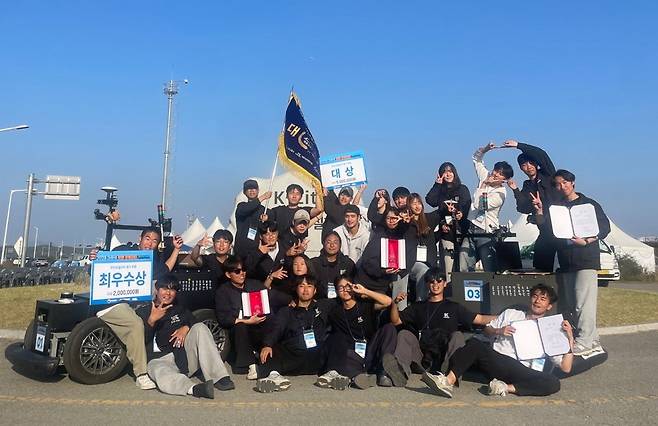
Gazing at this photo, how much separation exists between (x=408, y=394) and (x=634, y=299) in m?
10.9

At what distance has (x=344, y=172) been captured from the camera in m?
10.3

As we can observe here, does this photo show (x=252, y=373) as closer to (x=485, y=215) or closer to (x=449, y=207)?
(x=449, y=207)

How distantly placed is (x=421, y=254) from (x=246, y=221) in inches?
99.5

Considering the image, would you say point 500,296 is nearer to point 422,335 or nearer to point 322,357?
point 422,335

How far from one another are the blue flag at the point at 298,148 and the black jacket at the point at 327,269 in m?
2.11

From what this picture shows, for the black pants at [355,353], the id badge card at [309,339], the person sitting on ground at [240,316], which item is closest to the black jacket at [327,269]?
the person sitting on ground at [240,316]

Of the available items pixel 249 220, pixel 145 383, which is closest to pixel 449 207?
pixel 249 220

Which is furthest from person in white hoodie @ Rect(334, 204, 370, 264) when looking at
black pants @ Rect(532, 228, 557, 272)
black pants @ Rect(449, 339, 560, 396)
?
black pants @ Rect(449, 339, 560, 396)

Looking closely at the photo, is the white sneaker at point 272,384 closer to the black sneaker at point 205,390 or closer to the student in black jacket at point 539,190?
the black sneaker at point 205,390

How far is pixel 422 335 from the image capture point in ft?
19.1

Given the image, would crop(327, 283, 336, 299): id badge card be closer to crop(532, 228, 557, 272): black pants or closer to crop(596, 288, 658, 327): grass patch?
crop(532, 228, 557, 272): black pants

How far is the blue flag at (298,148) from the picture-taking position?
28.3 feet

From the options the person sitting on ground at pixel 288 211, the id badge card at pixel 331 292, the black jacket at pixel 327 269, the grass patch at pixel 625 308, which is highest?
the person sitting on ground at pixel 288 211

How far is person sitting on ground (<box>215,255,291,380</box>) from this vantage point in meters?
6.00
